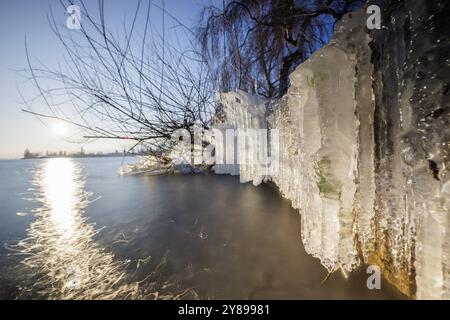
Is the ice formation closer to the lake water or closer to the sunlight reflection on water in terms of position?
the lake water

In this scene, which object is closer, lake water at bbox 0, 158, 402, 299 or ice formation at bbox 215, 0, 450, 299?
ice formation at bbox 215, 0, 450, 299

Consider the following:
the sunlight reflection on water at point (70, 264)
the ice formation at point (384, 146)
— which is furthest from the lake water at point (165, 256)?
the ice formation at point (384, 146)

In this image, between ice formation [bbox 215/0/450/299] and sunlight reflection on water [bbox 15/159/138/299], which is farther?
sunlight reflection on water [bbox 15/159/138/299]

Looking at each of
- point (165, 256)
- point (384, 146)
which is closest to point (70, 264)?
point (165, 256)

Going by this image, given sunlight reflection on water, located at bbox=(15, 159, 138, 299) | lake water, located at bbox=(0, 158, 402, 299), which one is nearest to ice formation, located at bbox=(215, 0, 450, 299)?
lake water, located at bbox=(0, 158, 402, 299)

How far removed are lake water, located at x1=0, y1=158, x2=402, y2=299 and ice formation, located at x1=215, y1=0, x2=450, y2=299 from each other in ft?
0.42

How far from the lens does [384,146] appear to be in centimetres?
63

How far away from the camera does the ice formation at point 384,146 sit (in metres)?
0.39

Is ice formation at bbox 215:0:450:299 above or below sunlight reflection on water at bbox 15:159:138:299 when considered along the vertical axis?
above

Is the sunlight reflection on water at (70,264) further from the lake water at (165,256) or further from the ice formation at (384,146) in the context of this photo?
the ice formation at (384,146)

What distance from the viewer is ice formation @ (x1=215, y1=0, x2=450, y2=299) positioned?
1.29 ft

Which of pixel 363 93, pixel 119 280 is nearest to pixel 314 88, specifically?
pixel 363 93

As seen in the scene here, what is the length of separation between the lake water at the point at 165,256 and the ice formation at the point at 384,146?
13 cm

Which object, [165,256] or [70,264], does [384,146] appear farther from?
[70,264]
